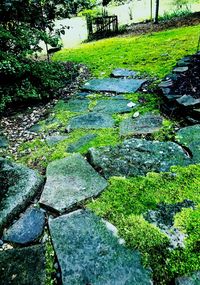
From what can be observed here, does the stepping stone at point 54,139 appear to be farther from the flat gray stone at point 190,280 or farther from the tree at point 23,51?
the flat gray stone at point 190,280

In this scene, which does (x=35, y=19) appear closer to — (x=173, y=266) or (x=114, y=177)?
(x=114, y=177)

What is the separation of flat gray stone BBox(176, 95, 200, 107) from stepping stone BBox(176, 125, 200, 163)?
0.32 m

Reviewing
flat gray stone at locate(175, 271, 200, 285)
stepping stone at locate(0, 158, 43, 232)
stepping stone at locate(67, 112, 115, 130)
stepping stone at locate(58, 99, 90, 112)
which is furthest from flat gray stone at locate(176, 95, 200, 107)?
flat gray stone at locate(175, 271, 200, 285)

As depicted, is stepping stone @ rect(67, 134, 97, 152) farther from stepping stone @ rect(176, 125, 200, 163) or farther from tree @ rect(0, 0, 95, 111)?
tree @ rect(0, 0, 95, 111)

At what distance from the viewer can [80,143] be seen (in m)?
2.60

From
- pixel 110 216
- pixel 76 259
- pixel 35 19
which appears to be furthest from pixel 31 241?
pixel 35 19

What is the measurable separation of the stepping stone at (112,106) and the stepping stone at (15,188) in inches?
58.0

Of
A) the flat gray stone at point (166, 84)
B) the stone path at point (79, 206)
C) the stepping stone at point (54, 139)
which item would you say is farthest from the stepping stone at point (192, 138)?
the stepping stone at point (54, 139)

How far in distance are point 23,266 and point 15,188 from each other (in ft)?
2.07

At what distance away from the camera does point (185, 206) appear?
166 centimetres

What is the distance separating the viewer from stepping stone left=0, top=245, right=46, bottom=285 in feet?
4.29

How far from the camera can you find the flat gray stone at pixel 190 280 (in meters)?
1.24

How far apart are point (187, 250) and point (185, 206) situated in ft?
1.04

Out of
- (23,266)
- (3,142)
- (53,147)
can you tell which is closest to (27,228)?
(23,266)
